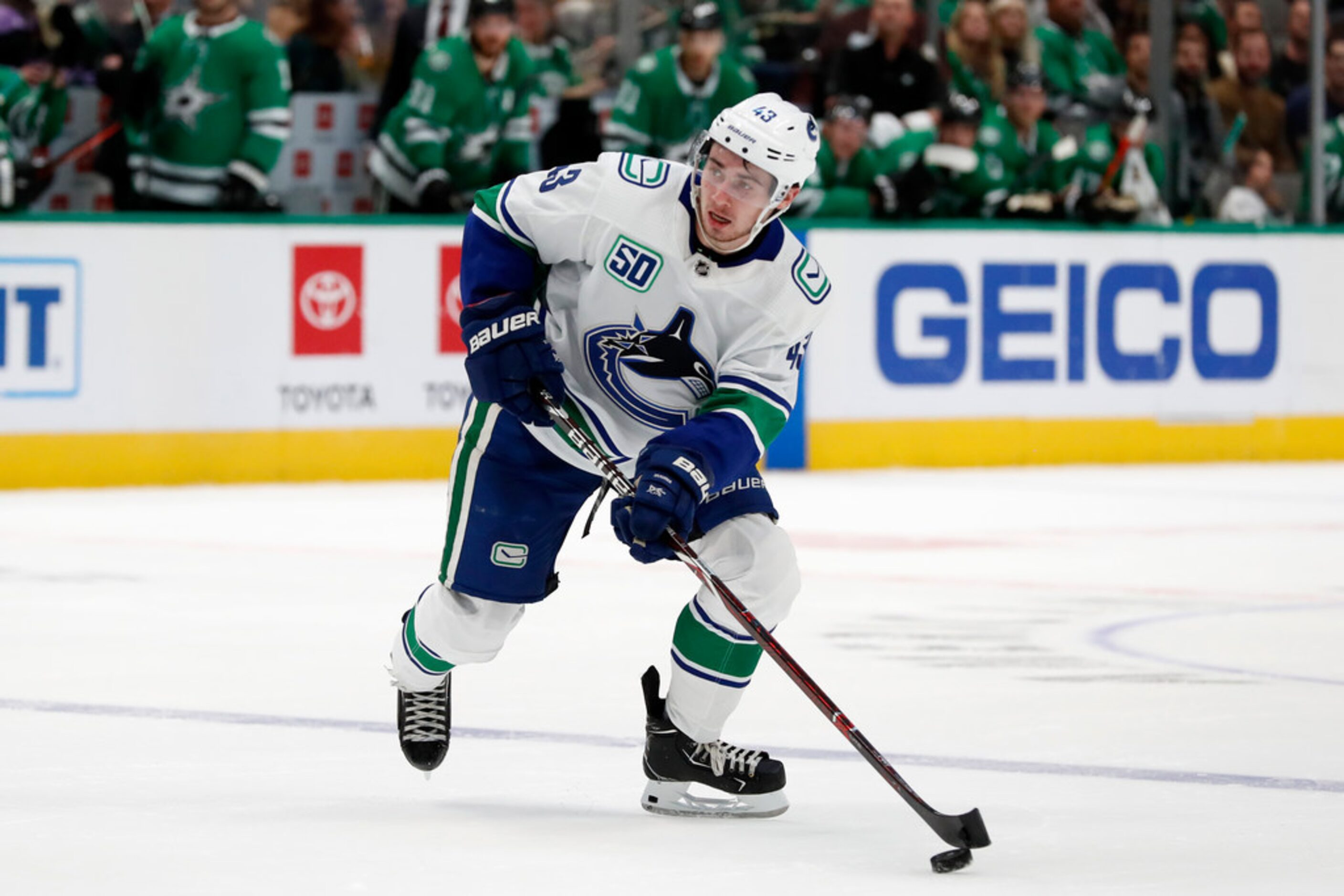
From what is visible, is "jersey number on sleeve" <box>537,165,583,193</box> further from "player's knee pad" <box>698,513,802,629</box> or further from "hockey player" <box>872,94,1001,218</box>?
"hockey player" <box>872,94,1001,218</box>

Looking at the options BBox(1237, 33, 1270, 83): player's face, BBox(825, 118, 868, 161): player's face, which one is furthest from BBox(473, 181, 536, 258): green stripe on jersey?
BBox(1237, 33, 1270, 83): player's face

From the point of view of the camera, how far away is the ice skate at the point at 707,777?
11.6ft

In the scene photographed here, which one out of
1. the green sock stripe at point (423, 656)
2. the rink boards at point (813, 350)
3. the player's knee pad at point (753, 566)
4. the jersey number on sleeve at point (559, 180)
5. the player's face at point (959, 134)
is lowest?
the rink boards at point (813, 350)

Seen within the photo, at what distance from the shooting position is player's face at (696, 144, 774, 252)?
3.46m

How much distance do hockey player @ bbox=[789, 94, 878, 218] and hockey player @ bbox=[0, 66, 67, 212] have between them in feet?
10.3

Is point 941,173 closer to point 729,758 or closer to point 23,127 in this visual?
point 23,127

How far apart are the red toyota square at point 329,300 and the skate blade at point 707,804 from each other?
6.01 meters

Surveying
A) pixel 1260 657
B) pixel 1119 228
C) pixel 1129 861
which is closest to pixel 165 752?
pixel 1129 861

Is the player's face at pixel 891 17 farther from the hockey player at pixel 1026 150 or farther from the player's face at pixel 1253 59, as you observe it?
the player's face at pixel 1253 59

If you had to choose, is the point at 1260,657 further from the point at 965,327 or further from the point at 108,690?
the point at 965,327

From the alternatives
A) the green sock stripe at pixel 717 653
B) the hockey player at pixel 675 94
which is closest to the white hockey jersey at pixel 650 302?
the green sock stripe at pixel 717 653

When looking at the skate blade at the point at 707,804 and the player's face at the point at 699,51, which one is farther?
the player's face at the point at 699,51

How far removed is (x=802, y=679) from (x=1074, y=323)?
7.54 m

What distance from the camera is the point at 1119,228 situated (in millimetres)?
10875
